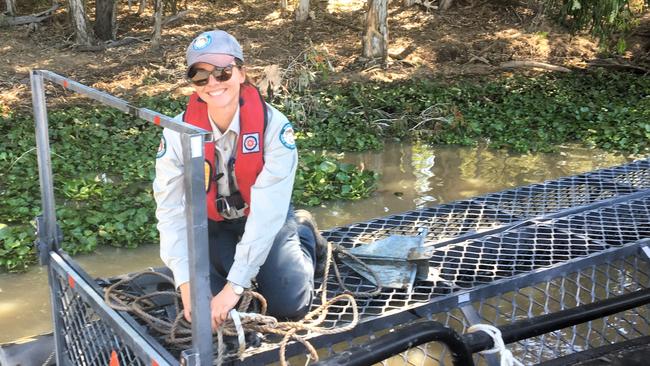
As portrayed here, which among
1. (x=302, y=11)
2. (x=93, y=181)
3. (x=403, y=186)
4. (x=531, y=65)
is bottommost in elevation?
(x=403, y=186)

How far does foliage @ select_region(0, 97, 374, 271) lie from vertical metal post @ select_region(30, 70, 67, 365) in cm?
238

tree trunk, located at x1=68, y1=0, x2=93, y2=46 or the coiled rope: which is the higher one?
tree trunk, located at x1=68, y1=0, x2=93, y2=46

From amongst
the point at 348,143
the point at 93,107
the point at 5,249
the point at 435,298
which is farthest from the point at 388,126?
the point at 435,298

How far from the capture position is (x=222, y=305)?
2326mm

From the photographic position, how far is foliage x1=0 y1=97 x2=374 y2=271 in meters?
5.29

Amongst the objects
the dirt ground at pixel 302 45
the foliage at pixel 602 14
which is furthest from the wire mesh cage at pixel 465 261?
the dirt ground at pixel 302 45

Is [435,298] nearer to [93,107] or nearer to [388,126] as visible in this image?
[388,126]

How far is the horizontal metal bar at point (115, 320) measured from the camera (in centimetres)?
205

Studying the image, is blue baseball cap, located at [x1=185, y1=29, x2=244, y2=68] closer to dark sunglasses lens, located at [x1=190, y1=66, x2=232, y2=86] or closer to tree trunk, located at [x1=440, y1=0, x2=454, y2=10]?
dark sunglasses lens, located at [x1=190, y1=66, x2=232, y2=86]

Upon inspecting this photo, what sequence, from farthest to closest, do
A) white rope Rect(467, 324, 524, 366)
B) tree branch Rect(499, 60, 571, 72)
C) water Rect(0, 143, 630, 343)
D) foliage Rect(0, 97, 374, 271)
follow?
1. tree branch Rect(499, 60, 571, 72)
2. foliage Rect(0, 97, 374, 271)
3. water Rect(0, 143, 630, 343)
4. white rope Rect(467, 324, 524, 366)

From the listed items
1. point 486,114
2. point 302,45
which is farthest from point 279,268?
point 302,45

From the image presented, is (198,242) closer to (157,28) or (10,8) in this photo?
(157,28)

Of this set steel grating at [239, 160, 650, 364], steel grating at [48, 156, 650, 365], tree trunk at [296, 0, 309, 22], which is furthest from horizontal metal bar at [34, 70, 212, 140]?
tree trunk at [296, 0, 309, 22]

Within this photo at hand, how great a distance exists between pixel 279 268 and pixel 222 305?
344 millimetres
